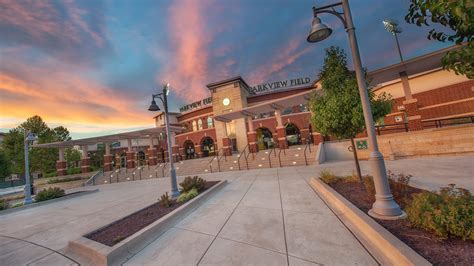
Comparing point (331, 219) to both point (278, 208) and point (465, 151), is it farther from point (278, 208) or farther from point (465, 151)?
point (465, 151)

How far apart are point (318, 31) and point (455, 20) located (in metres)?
2.86

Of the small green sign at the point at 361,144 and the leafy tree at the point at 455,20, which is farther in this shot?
the small green sign at the point at 361,144

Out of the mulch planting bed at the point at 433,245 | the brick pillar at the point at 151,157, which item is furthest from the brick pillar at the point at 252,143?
the mulch planting bed at the point at 433,245

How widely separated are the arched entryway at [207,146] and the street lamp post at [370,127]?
1369 inches

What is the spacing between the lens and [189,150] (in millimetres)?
42250

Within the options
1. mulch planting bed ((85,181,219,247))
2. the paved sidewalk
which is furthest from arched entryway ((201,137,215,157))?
the paved sidewalk

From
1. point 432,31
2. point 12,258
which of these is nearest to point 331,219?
point 432,31

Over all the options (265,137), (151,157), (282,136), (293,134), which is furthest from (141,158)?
(282,136)

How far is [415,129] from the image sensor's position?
1619cm

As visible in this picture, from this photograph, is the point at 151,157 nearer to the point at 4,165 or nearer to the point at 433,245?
the point at 4,165

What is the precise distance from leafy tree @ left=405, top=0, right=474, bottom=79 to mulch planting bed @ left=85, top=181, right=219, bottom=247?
7.40 metres

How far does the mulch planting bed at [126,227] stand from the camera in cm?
505

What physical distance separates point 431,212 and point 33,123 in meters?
59.5

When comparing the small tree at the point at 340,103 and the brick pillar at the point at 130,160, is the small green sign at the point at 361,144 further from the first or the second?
the brick pillar at the point at 130,160
